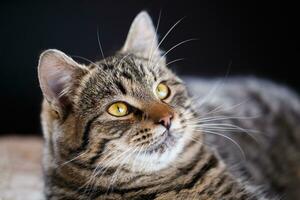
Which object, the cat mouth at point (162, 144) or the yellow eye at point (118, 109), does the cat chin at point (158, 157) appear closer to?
the cat mouth at point (162, 144)

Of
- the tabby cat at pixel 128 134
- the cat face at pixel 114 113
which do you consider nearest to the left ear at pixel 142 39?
the tabby cat at pixel 128 134

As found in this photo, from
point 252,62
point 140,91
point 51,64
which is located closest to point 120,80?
point 140,91

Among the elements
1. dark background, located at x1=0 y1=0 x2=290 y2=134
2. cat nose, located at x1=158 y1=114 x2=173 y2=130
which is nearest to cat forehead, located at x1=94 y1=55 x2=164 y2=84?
cat nose, located at x1=158 y1=114 x2=173 y2=130

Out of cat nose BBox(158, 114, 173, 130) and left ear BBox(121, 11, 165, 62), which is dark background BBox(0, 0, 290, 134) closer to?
left ear BBox(121, 11, 165, 62)

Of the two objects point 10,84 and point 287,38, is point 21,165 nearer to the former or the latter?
point 10,84

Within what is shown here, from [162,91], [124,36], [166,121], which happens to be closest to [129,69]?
[162,91]

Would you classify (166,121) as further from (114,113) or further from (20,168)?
(20,168)
